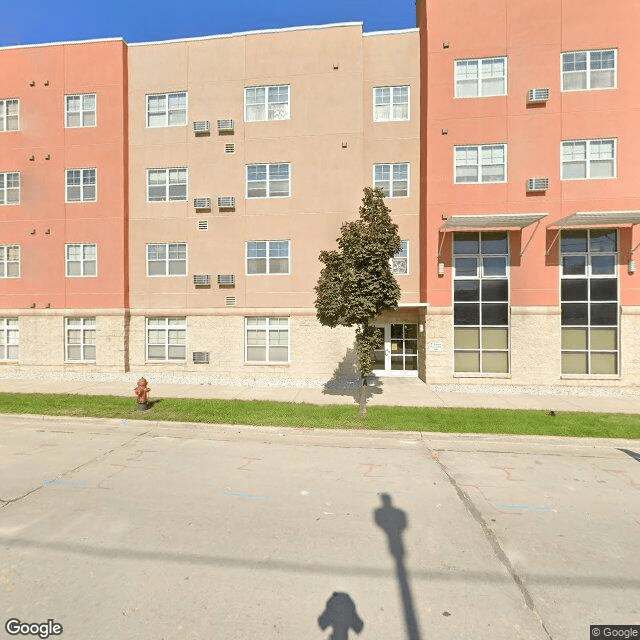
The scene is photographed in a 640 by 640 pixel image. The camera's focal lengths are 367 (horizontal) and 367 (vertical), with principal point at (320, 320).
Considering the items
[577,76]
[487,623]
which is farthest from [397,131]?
[487,623]

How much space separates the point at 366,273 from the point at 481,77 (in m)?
11.7

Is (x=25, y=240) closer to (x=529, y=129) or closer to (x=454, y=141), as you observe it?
(x=454, y=141)

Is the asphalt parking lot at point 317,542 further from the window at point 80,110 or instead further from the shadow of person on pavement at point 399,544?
the window at point 80,110

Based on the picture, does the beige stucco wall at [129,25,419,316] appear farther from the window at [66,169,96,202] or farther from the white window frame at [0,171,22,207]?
the white window frame at [0,171,22,207]

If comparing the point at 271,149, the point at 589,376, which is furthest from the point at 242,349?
the point at 589,376

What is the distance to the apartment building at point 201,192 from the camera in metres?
16.2

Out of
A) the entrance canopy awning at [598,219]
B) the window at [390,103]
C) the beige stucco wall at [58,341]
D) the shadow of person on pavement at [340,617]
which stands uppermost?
the window at [390,103]

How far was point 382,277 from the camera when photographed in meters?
9.66

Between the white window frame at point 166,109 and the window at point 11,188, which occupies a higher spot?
the white window frame at point 166,109

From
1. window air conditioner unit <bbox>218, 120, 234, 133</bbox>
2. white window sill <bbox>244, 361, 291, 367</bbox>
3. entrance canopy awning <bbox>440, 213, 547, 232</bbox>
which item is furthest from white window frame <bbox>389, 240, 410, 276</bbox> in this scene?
window air conditioner unit <bbox>218, 120, 234, 133</bbox>

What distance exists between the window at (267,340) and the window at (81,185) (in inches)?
371

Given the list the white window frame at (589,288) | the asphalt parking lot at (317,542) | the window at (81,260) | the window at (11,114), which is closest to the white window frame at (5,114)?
the window at (11,114)

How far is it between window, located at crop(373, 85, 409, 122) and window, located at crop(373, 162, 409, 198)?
2078 millimetres

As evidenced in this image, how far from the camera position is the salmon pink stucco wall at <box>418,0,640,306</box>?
46.7ft
